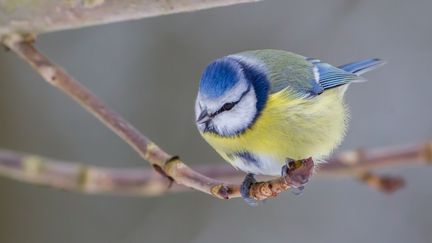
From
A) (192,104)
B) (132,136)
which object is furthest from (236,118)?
(192,104)

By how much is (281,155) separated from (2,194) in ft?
4.67

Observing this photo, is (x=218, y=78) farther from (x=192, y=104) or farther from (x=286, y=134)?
(x=192, y=104)

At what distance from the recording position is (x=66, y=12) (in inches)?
34.9

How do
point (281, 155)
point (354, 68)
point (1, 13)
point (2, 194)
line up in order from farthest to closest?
point (2, 194)
point (354, 68)
point (281, 155)
point (1, 13)

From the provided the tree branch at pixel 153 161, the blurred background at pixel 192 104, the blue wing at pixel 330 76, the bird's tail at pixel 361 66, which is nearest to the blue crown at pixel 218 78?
the tree branch at pixel 153 161

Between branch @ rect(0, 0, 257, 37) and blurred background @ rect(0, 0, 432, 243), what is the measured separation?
1.39 m

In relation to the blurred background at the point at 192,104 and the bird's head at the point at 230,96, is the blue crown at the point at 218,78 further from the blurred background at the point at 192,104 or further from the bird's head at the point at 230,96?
the blurred background at the point at 192,104

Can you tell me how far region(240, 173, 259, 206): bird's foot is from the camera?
0.81 metres

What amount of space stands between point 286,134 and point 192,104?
1344mm

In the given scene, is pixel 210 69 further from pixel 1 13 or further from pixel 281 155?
pixel 1 13

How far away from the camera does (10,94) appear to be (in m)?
2.23

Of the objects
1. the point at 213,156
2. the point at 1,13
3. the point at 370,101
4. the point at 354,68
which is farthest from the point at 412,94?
the point at 1,13

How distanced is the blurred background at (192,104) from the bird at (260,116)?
1.26 m

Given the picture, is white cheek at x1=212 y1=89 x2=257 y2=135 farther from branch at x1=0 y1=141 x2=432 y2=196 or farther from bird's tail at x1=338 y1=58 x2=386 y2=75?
bird's tail at x1=338 y1=58 x2=386 y2=75
